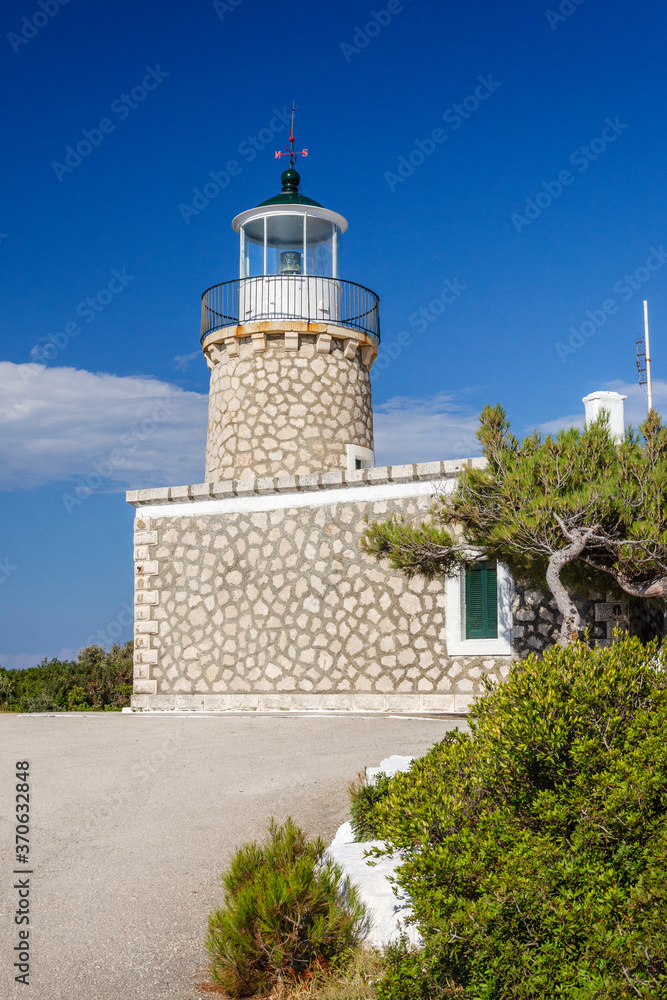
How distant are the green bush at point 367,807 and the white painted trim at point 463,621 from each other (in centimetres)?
734

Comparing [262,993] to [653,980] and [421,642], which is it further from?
[421,642]

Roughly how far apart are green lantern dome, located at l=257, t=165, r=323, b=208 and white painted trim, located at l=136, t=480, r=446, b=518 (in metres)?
6.35

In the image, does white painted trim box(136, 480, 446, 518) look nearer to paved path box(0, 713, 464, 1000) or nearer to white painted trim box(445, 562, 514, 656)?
white painted trim box(445, 562, 514, 656)

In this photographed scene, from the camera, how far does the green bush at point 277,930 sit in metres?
3.91

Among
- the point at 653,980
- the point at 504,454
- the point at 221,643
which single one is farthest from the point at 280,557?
the point at 653,980

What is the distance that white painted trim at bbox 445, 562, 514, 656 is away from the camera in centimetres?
1288

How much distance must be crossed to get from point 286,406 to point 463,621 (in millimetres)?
6015

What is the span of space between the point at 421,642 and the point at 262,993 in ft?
31.3

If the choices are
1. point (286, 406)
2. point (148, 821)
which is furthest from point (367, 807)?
point (286, 406)

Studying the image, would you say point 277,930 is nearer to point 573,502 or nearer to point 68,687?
point 573,502

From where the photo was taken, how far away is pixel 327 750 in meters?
8.89

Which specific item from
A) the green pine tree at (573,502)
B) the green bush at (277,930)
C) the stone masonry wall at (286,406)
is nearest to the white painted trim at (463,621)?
the green pine tree at (573,502)

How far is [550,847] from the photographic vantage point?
3.41 metres

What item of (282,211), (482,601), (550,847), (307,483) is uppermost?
(282,211)
